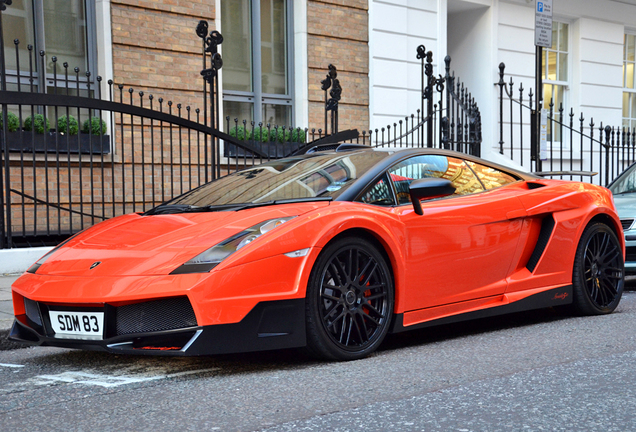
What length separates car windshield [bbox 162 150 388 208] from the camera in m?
4.74

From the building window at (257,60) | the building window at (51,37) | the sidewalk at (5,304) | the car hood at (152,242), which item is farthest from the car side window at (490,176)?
the building window at (257,60)

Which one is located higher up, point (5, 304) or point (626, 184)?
point (626, 184)

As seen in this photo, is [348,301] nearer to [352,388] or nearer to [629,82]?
[352,388]

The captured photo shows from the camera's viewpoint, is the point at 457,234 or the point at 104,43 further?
the point at 104,43

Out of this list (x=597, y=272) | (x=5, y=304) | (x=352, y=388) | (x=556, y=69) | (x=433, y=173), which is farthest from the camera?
(x=556, y=69)

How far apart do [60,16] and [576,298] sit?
8.00m

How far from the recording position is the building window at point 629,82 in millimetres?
18312

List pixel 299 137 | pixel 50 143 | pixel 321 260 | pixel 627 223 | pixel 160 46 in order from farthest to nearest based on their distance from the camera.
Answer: pixel 299 137
pixel 160 46
pixel 50 143
pixel 627 223
pixel 321 260

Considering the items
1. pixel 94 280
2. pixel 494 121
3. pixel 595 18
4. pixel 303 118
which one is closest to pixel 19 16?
pixel 303 118

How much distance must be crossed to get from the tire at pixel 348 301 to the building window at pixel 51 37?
691cm

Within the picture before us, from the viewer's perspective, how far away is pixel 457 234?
494 centimetres

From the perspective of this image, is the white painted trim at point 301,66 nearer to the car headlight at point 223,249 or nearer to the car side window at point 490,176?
the car side window at point 490,176

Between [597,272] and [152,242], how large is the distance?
11.5 feet

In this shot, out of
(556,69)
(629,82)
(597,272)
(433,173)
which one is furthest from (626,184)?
(629,82)
